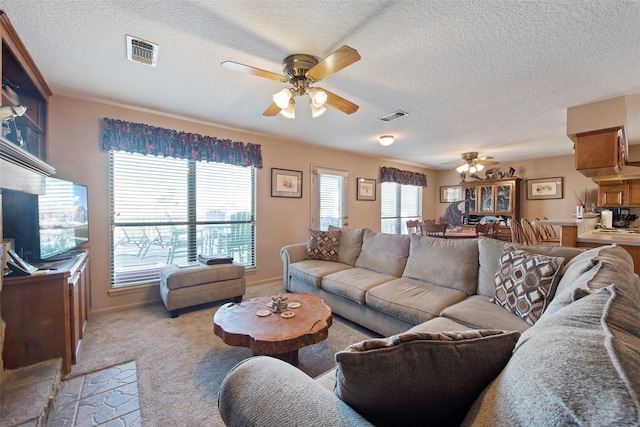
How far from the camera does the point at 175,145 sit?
3352mm

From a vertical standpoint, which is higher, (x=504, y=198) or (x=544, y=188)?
(x=544, y=188)

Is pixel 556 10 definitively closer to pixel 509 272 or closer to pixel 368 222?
pixel 509 272

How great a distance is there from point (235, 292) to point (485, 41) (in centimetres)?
335

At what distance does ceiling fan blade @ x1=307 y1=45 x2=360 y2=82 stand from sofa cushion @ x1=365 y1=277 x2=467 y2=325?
179 cm

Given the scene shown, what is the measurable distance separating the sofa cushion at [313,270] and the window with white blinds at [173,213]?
104 cm

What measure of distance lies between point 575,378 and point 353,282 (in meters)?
2.29

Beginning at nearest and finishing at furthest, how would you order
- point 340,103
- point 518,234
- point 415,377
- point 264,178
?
point 415,377 < point 340,103 < point 264,178 < point 518,234

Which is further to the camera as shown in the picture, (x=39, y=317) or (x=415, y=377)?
(x=39, y=317)

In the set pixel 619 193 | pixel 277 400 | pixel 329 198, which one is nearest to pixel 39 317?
pixel 277 400

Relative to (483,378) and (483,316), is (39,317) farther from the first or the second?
(483,316)

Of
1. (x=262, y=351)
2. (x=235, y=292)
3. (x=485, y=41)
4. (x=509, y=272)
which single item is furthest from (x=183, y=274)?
(x=485, y=41)

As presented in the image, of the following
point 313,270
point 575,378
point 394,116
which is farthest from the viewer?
point 394,116

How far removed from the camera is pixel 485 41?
182cm

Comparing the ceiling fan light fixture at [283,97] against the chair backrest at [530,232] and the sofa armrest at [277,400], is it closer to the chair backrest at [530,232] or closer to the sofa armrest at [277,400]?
the sofa armrest at [277,400]
